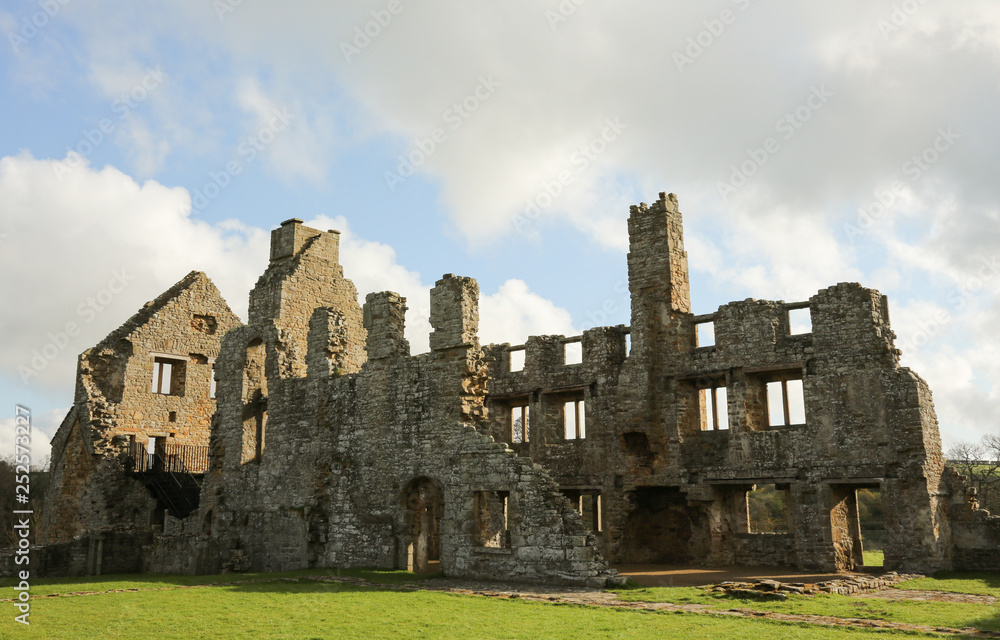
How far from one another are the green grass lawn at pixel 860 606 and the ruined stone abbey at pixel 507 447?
1517mm

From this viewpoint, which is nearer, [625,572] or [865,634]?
[865,634]

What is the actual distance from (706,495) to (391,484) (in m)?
9.26

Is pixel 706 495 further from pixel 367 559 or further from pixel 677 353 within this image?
pixel 367 559

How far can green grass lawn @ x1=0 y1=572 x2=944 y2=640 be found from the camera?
10.2 m

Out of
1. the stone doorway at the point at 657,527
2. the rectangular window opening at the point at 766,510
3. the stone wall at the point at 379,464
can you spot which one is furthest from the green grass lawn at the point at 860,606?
the rectangular window opening at the point at 766,510

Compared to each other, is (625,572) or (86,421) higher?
(86,421)

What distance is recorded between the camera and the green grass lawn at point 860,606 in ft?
36.8

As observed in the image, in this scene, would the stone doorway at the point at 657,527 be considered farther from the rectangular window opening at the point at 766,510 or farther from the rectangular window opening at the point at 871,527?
the rectangular window opening at the point at 766,510

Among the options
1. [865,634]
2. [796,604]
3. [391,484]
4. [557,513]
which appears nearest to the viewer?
[865,634]

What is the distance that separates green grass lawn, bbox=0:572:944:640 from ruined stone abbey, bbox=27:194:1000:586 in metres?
3.27

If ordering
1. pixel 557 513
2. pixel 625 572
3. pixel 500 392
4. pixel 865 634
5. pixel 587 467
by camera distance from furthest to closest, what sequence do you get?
1. pixel 500 392
2. pixel 587 467
3. pixel 625 572
4. pixel 557 513
5. pixel 865 634

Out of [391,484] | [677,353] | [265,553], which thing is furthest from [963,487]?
[265,553]

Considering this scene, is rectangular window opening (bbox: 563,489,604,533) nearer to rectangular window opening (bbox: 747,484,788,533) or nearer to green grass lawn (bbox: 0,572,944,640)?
green grass lawn (bbox: 0,572,944,640)

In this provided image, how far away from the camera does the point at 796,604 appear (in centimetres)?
1255
